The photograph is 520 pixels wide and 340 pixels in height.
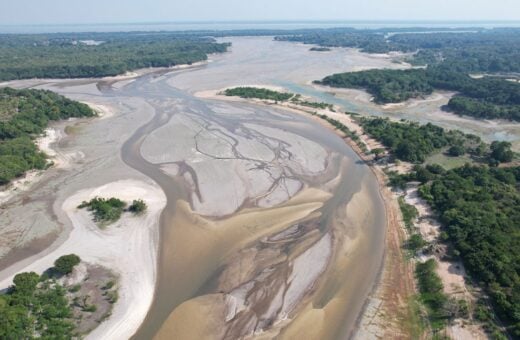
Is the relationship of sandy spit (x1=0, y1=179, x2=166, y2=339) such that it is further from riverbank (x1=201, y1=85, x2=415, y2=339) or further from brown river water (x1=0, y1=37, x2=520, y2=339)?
riverbank (x1=201, y1=85, x2=415, y2=339)

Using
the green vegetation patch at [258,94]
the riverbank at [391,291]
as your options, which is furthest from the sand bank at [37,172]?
the green vegetation patch at [258,94]

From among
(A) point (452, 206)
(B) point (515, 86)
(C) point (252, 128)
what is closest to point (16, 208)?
→ (C) point (252, 128)

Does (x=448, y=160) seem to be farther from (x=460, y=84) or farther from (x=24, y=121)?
(x=24, y=121)

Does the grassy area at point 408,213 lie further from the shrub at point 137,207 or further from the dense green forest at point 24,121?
the dense green forest at point 24,121

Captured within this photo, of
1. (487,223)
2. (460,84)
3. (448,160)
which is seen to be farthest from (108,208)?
(460,84)

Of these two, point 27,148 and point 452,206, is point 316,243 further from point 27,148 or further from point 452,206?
point 27,148

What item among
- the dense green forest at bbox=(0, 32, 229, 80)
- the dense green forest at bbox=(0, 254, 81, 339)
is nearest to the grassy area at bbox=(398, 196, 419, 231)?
the dense green forest at bbox=(0, 254, 81, 339)
